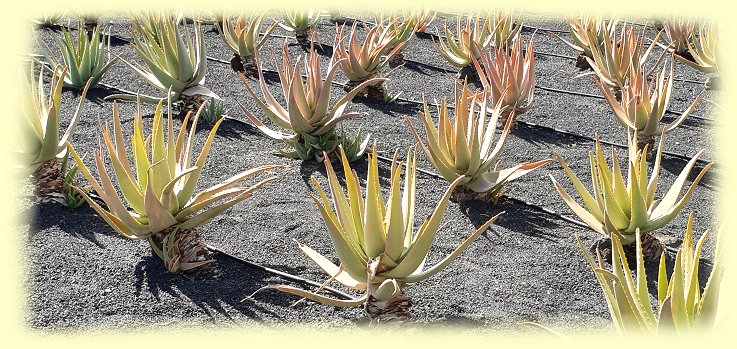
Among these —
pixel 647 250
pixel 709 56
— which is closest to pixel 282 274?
pixel 647 250

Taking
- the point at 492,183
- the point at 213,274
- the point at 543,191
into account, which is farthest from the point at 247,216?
the point at 543,191

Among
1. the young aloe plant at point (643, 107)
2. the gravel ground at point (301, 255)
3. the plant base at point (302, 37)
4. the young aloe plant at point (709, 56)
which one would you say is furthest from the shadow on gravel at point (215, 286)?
the plant base at point (302, 37)

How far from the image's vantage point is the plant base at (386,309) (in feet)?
7.23

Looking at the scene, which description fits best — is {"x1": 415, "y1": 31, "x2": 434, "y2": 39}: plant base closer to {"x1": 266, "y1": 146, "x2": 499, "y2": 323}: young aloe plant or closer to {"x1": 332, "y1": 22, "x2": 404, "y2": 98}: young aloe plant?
{"x1": 332, "y1": 22, "x2": 404, "y2": 98}: young aloe plant

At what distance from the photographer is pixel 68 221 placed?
2.96m

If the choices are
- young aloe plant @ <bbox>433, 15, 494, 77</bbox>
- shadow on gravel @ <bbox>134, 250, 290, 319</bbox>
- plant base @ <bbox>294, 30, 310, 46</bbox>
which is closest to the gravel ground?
shadow on gravel @ <bbox>134, 250, 290, 319</bbox>

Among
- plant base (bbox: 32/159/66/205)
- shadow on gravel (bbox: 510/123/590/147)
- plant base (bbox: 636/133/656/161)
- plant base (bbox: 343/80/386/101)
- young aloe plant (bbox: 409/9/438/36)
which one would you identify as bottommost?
plant base (bbox: 32/159/66/205)

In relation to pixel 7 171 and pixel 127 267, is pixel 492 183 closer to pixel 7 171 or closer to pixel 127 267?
pixel 127 267

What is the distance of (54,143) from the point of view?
3.01 metres

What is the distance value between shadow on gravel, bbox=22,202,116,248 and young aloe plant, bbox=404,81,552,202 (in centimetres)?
121

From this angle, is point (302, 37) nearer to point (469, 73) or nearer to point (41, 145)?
point (469, 73)

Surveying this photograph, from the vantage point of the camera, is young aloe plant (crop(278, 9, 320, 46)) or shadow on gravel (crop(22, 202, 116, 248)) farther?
young aloe plant (crop(278, 9, 320, 46))

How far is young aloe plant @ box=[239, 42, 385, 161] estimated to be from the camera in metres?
3.40

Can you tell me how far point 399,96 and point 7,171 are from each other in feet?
7.48
